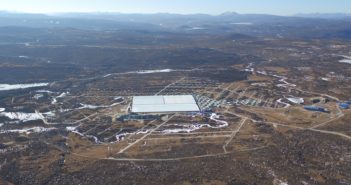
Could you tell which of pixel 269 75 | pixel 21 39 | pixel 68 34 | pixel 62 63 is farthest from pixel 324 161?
pixel 68 34

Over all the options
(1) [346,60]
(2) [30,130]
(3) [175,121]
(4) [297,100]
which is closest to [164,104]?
(3) [175,121]

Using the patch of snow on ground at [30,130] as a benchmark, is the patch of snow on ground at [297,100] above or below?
above

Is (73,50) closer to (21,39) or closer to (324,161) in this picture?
(21,39)

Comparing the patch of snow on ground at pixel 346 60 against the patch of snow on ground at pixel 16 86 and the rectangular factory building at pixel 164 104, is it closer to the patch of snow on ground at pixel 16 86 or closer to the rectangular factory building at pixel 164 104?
the rectangular factory building at pixel 164 104

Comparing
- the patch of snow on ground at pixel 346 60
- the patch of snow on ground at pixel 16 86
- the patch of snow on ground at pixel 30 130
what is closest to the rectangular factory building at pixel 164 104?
the patch of snow on ground at pixel 30 130

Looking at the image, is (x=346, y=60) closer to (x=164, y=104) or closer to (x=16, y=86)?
(x=164, y=104)

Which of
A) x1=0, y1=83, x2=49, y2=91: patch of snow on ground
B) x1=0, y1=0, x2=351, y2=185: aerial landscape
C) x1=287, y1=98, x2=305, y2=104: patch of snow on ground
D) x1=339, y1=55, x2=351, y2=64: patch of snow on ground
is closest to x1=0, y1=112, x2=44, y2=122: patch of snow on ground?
x1=0, y1=0, x2=351, y2=185: aerial landscape

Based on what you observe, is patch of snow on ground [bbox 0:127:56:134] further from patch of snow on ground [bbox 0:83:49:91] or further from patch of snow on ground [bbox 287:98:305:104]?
patch of snow on ground [bbox 287:98:305:104]
